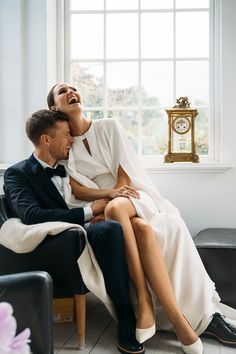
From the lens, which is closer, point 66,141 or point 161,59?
point 66,141

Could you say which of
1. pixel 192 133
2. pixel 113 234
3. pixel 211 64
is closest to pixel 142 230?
pixel 113 234

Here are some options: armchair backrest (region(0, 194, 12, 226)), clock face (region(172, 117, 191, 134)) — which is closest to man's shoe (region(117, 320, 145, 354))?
armchair backrest (region(0, 194, 12, 226))

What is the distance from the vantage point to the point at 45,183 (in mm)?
2572

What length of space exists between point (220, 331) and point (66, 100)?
1.54 meters

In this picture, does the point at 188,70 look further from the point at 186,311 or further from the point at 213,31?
the point at 186,311

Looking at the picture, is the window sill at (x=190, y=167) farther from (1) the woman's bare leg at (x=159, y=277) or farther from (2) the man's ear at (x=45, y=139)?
(1) the woman's bare leg at (x=159, y=277)

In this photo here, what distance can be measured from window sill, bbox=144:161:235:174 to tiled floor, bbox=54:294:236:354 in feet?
3.97

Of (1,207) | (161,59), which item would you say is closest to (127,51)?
(161,59)

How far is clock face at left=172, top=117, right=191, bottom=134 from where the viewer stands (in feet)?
11.1

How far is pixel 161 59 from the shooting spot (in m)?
3.57

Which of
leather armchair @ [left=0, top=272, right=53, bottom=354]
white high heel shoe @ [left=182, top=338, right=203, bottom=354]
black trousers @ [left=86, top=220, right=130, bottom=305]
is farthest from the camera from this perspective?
black trousers @ [left=86, top=220, right=130, bottom=305]

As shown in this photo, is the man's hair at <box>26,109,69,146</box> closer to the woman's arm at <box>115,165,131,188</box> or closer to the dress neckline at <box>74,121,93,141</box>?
the dress neckline at <box>74,121,93,141</box>

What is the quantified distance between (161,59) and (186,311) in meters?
2.05

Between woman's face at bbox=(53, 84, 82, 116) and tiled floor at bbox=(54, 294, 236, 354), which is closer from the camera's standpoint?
tiled floor at bbox=(54, 294, 236, 354)
